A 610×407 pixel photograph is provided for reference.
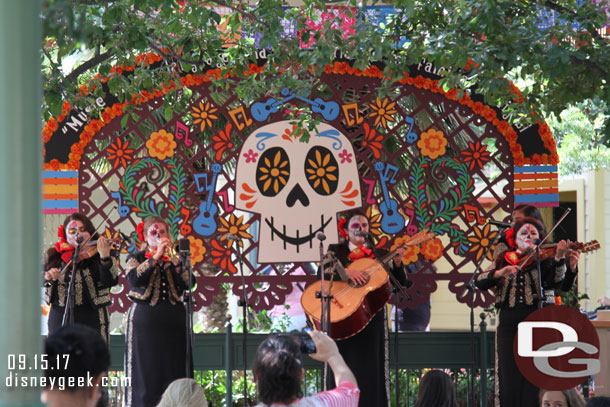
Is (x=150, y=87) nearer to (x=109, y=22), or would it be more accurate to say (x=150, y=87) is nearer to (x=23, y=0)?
(x=109, y=22)

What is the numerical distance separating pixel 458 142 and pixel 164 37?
11.5ft

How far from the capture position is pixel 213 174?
26.1ft

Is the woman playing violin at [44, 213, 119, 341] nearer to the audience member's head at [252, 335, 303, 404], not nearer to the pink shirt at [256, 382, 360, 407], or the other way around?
the audience member's head at [252, 335, 303, 404]

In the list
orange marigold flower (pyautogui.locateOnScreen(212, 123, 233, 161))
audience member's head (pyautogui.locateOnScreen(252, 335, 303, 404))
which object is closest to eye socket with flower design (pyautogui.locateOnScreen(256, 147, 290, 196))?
orange marigold flower (pyautogui.locateOnScreen(212, 123, 233, 161))

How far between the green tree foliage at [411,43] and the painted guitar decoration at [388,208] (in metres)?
1.78

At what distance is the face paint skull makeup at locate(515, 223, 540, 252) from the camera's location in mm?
6766

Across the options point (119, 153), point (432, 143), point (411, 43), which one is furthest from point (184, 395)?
point (432, 143)

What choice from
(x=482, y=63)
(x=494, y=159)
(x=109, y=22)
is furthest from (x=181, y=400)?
(x=494, y=159)

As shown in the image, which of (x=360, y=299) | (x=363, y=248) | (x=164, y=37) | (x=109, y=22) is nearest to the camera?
(x=109, y=22)

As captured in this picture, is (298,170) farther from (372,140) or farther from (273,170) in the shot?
(372,140)

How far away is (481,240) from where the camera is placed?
312 inches

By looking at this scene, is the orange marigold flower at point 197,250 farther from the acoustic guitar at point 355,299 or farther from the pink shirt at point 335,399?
the pink shirt at point 335,399

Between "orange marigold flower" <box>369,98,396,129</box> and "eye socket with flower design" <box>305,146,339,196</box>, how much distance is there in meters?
0.55

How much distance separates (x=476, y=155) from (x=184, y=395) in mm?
4803
